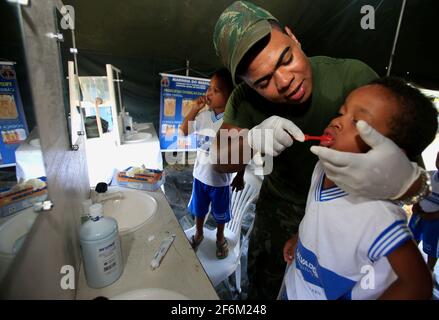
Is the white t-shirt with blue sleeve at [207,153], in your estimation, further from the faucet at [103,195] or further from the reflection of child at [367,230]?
the reflection of child at [367,230]

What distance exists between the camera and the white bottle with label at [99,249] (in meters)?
0.56

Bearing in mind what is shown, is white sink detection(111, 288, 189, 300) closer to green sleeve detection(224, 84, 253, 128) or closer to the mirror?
the mirror

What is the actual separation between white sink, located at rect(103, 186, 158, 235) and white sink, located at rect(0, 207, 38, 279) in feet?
1.86

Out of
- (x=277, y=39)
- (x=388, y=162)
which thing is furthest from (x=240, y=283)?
(x=277, y=39)

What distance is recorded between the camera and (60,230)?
54 centimetres

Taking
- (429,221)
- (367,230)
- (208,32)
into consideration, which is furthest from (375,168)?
(208,32)

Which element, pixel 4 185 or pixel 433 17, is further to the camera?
pixel 433 17

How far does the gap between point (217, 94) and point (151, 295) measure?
1460 mm

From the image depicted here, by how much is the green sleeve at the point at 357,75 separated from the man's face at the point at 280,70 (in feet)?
0.52

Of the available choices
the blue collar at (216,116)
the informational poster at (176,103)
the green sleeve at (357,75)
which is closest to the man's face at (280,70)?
the green sleeve at (357,75)

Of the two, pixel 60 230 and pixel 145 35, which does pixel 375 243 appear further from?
pixel 145 35

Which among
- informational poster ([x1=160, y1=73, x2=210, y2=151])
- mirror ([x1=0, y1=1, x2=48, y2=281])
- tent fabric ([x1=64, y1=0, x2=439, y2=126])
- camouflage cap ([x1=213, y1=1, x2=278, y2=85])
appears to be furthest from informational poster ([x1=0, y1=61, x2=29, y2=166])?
informational poster ([x1=160, y1=73, x2=210, y2=151])

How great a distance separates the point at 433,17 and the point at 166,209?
310cm

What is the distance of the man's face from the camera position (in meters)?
0.69
